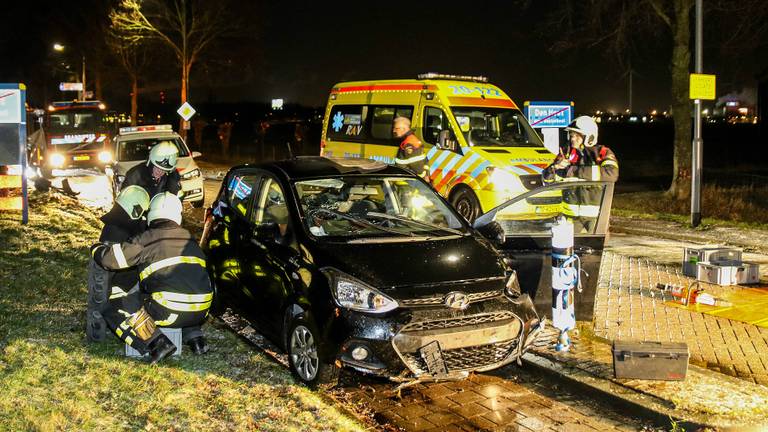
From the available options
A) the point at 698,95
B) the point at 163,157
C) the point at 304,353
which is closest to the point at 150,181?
the point at 163,157

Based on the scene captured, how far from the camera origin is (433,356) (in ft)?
17.1

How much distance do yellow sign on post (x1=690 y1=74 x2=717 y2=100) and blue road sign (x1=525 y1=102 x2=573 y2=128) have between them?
8.79 ft

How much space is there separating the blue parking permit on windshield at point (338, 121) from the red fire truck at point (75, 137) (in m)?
12.4

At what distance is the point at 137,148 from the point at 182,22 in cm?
2251

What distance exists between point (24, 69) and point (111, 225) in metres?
57.1

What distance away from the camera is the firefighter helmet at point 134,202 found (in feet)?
21.0

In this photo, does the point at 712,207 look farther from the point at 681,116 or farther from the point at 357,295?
the point at 357,295

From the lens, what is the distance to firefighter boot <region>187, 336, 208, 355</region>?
20.7ft

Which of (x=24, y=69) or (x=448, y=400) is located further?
Answer: (x=24, y=69)

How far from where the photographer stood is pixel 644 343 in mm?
5719

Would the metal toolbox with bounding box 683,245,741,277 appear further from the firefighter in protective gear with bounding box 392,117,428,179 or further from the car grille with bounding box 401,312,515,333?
the car grille with bounding box 401,312,515,333

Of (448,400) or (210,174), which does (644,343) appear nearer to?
(448,400)

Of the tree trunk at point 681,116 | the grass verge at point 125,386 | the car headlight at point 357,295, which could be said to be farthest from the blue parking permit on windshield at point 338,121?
the car headlight at point 357,295

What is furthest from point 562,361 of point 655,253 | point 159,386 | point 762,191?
point 762,191
